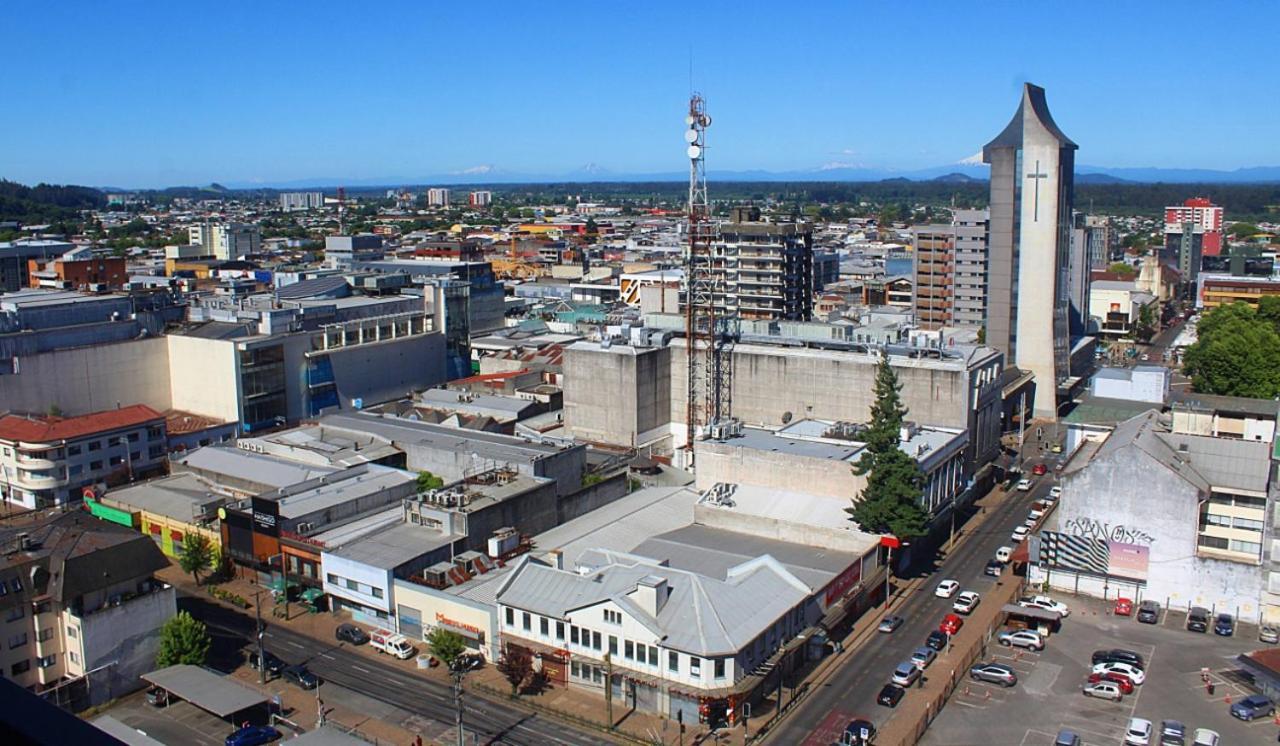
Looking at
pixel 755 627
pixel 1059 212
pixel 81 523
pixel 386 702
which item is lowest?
pixel 386 702

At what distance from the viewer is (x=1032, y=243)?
5538 cm

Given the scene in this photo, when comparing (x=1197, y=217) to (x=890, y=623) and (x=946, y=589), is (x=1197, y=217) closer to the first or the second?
(x=946, y=589)

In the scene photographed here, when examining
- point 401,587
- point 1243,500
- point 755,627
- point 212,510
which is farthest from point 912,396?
point 212,510

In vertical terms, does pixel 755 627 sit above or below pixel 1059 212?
below

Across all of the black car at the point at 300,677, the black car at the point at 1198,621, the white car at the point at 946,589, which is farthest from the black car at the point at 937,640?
the black car at the point at 300,677

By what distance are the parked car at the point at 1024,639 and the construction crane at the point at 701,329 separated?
59.4 ft

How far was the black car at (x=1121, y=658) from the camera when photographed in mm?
26297

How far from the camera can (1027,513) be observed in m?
39.9

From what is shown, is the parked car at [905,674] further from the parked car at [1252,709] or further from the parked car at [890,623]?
the parked car at [1252,709]

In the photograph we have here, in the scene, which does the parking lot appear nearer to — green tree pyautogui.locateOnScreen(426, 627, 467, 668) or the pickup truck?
green tree pyautogui.locateOnScreen(426, 627, 467, 668)

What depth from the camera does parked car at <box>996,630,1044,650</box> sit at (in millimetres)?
27672

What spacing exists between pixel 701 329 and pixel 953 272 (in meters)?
30.5

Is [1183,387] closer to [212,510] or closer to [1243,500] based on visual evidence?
[1243,500]

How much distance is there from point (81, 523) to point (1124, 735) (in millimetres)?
25779
